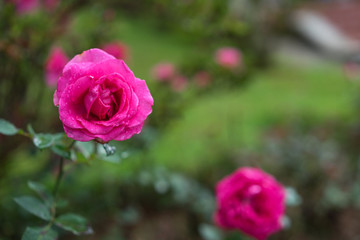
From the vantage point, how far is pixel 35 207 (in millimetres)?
726

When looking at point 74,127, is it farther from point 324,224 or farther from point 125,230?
point 324,224

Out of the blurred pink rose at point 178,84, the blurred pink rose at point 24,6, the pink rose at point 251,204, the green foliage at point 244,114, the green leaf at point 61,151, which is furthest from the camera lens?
the green foliage at point 244,114

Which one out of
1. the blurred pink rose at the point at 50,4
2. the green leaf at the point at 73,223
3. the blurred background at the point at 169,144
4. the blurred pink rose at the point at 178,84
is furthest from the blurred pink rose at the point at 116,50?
the green leaf at the point at 73,223

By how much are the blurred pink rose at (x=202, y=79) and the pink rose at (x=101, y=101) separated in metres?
1.31

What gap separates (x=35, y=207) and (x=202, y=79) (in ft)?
4.32

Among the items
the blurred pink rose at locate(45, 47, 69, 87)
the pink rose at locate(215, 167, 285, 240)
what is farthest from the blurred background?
the pink rose at locate(215, 167, 285, 240)

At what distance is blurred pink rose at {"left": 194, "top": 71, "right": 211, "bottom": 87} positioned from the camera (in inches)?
74.6

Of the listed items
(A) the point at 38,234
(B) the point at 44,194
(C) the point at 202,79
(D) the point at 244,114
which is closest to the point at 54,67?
(B) the point at 44,194

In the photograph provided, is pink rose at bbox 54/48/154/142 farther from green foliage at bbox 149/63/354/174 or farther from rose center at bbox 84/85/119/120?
green foliage at bbox 149/63/354/174

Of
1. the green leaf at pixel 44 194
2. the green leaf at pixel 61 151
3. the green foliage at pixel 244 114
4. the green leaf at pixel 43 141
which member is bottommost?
the green foliage at pixel 244 114

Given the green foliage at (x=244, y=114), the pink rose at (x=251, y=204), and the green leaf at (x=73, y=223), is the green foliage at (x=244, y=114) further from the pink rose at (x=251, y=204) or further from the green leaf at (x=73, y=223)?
the green leaf at (x=73, y=223)

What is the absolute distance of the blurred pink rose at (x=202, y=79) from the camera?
189 cm

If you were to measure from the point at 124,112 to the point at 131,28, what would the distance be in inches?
288

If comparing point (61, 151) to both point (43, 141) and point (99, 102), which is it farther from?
point (99, 102)
